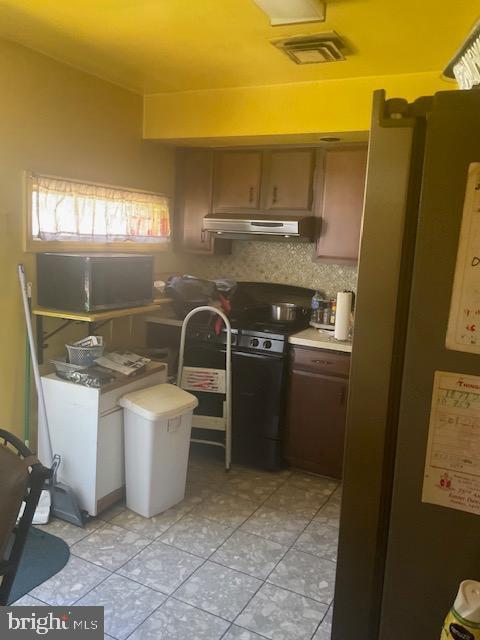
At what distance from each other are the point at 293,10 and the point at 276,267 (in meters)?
2.11

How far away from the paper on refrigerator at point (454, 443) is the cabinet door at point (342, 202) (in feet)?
8.44

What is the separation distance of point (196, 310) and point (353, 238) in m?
1.13

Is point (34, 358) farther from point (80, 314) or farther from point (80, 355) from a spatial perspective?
point (80, 314)

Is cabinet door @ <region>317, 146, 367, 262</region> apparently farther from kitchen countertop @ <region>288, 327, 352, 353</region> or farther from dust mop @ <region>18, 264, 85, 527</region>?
dust mop @ <region>18, 264, 85, 527</region>

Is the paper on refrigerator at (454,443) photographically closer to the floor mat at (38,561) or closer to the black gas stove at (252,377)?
the floor mat at (38,561)

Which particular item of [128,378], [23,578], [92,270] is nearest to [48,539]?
[23,578]

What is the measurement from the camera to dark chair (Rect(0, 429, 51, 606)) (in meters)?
1.22

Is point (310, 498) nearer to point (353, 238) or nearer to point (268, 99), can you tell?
point (353, 238)

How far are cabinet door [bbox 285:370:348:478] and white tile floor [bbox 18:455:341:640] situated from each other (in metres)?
0.21

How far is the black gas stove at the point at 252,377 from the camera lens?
338 centimetres

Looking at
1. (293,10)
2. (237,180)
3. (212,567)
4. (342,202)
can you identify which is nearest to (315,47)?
(293,10)

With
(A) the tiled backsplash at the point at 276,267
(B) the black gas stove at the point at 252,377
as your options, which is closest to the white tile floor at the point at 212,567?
(B) the black gas stove at the point at 252,377

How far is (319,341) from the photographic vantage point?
3248mm

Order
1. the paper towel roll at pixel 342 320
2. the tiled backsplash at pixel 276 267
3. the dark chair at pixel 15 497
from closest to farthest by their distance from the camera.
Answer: the dark chair at pixel 15 497
the paper towel roll at pixel 342 320
the tiled backsplash at pixel 276 267
